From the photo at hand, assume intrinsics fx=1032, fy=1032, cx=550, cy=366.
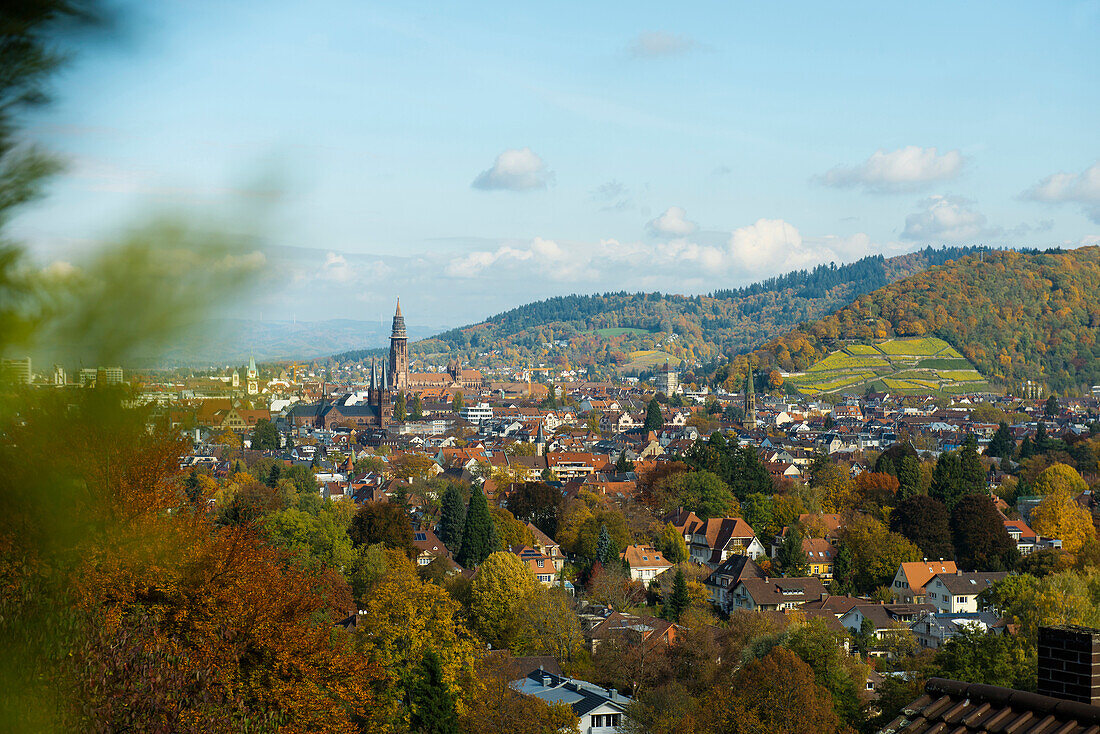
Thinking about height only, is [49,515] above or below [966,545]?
above

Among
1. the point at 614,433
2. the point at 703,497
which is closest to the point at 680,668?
the point at 703,497

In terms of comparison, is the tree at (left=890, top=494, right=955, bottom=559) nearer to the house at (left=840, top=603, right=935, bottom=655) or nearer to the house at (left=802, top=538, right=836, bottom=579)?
the house at (left=802, top=538, right=836, bottom=579)

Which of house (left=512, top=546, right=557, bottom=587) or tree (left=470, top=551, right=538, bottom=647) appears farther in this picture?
house (left=512, top=546, right=557, bottom=587)

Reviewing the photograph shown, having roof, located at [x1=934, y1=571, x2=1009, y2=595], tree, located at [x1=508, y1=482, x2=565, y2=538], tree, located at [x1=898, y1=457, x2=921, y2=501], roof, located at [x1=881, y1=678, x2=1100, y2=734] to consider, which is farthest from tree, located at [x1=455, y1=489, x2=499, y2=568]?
roof, located at [x1=881, y1=678, x2=1100, y2=734]

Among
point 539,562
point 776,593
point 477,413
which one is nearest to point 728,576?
point 776,593

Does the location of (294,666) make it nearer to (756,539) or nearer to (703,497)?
(756,539)

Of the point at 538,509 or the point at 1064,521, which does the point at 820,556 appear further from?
the point at 538,509
